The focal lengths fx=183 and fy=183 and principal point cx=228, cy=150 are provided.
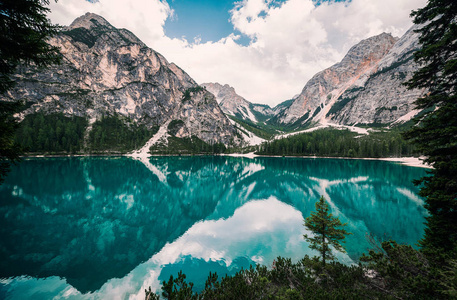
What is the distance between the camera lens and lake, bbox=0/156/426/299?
15695 mm

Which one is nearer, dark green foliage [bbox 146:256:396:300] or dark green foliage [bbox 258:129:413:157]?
dark green foliage [bbox 146:256:396:300]

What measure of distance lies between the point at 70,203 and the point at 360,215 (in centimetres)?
5360

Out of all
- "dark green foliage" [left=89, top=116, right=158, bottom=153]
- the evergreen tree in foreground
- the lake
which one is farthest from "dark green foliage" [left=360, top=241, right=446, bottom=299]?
"dark green foliage" [left=89, top=116, right=158, bottom=153]

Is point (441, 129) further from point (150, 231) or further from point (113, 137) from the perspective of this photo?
point (113, 137)

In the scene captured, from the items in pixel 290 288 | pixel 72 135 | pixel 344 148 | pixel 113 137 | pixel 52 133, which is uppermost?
pixel 52 133

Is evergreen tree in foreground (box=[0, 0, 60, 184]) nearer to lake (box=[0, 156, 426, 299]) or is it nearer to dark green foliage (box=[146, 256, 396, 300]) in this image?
dark green foliage (box=[146, 256, 396, 300])

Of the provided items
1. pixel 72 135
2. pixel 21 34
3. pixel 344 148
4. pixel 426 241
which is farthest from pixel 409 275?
pixel 72 135

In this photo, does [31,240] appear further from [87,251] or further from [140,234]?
[140,234]

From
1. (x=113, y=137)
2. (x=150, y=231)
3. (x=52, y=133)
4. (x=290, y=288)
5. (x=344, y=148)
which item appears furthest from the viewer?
(x=113, y=137)

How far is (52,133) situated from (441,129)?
19663cm

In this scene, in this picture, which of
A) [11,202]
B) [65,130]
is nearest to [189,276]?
[11,202]

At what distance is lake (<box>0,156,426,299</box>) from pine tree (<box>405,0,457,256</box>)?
1215 cm

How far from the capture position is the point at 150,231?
86.0 ft

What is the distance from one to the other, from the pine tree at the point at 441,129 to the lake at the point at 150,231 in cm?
1215
